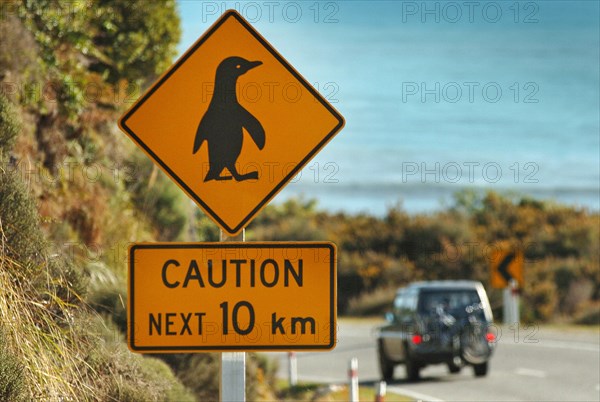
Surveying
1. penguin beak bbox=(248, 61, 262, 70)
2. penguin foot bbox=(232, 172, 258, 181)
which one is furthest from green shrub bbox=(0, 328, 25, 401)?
penguin beak bbox=(248, 61, 262, 70)

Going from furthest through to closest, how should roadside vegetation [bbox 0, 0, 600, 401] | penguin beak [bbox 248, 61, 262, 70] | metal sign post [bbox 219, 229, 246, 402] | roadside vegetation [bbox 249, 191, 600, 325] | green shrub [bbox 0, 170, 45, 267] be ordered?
roadside vegetation [bbox 249, 191, 600, 325], green shrub [bbox 0, 170, 45, 267], roadside vegetation [bbox 0, 0, 600, 401], penguin beak [bbox 248, 61, 262, 70], metal sign post [bbox 219, 229, 246, 402]

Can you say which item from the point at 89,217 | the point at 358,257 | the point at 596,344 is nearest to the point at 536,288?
the point at 358,257

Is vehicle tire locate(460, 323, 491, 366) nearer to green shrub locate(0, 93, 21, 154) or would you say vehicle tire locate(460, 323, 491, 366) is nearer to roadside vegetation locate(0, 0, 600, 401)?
roadside vegetation locate(0, 0, 600, 401)

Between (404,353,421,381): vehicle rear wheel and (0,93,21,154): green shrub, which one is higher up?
(0,93,21,154): green shrub

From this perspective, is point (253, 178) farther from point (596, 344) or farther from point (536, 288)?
point (536, 288)

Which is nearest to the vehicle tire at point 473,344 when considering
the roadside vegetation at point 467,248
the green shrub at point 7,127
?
the green shrub at point 7,127

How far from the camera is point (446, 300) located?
1922 centimetres

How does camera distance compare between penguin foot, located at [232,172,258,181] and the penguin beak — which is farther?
the penguin beak

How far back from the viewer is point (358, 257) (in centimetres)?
5378

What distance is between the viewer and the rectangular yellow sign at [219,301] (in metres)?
5.81

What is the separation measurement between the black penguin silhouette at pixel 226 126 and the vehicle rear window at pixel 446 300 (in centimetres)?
1359

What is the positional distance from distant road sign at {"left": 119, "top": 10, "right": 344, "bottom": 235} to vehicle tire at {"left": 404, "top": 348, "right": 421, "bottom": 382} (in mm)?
13920

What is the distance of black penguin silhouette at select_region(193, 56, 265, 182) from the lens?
5.86 m

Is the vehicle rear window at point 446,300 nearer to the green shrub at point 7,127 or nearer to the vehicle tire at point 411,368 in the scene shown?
the vehicle tire at point 411,368
